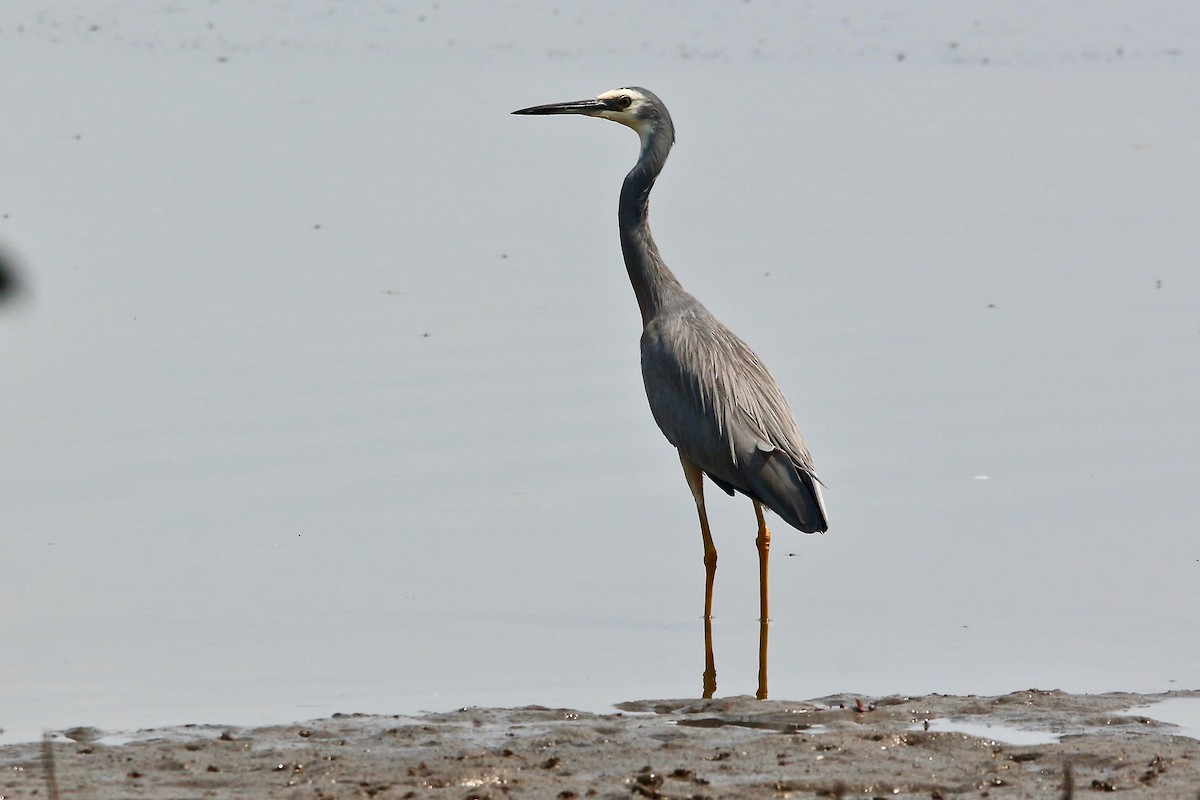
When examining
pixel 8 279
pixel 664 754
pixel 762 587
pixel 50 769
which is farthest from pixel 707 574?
pixel 8 279

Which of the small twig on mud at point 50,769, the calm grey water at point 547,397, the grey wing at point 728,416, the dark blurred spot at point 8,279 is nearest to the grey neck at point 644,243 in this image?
the grey wing at point 728,416

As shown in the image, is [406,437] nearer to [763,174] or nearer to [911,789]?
[911,789]

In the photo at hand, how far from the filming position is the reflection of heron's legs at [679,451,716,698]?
7160 millimetres

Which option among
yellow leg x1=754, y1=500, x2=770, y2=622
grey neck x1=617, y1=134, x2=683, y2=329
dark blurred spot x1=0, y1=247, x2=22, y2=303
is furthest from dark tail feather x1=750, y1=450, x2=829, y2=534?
dark blurred spot x1=0, y1=247, x2=22, y2=303

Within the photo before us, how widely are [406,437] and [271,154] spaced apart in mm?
7475

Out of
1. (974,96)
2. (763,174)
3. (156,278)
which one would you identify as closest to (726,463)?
(156,278)

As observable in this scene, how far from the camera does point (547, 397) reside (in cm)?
1026

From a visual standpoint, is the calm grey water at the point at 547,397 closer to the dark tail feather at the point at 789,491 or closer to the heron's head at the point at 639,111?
the dark tail feather at the point at 789,491

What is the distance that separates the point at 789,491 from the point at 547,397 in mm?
2847

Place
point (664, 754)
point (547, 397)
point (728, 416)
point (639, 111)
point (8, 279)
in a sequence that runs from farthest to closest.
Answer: point (547, 397) → point (639, 111) → point (728, 416) → point (664, 754) → point (8, 279)

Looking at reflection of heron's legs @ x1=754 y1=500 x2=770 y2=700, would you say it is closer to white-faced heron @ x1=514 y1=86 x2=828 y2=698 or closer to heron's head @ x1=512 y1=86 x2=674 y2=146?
white-faced heron @ x1=514 y1=86 x2=828 y2=698

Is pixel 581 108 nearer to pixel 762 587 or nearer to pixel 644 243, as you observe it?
pixel 644 243

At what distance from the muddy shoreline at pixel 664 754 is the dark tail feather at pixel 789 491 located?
3.48 feet

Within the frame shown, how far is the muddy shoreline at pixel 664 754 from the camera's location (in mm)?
5512
